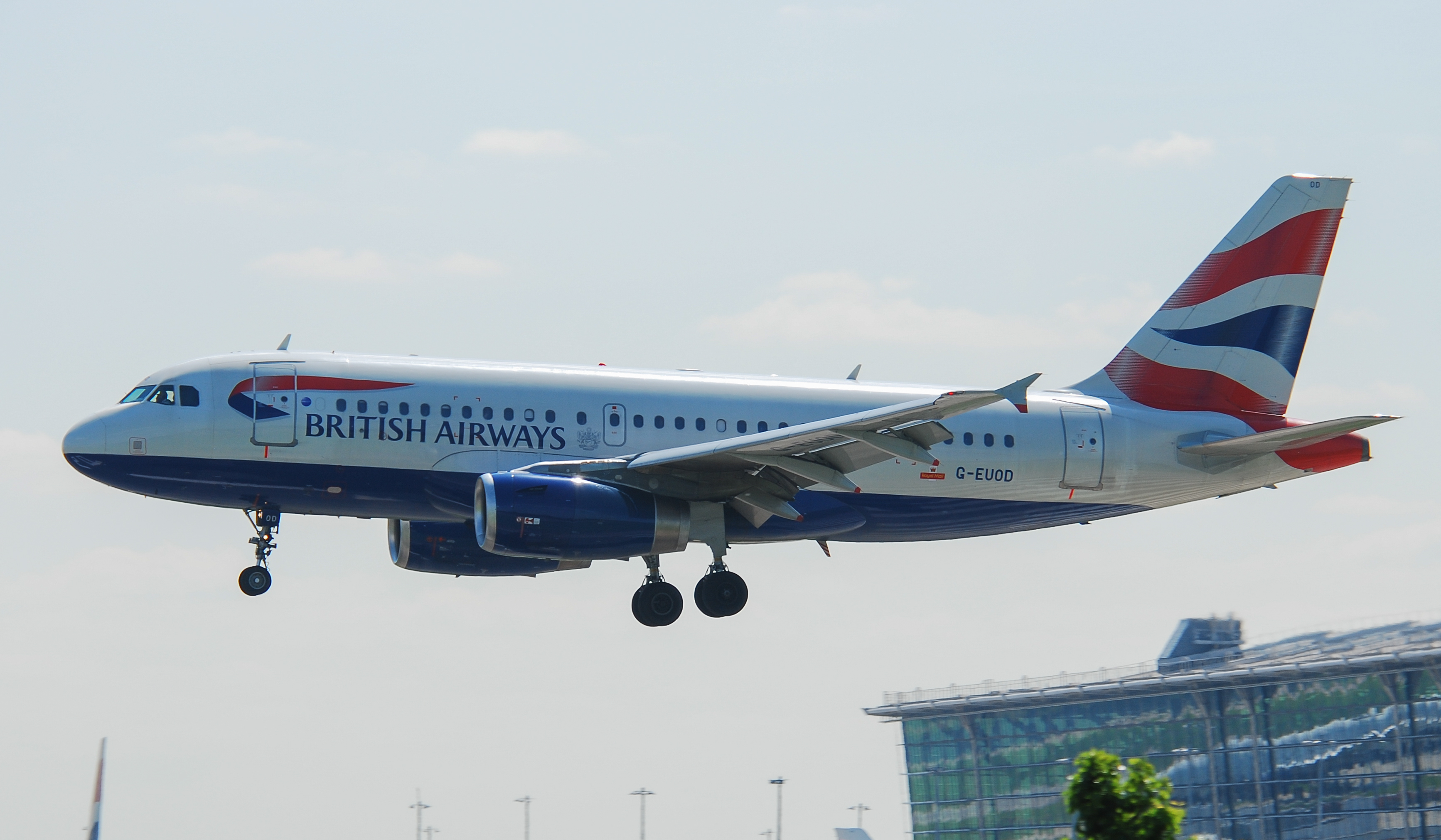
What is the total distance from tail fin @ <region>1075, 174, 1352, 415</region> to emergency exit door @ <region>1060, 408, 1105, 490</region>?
183 cm

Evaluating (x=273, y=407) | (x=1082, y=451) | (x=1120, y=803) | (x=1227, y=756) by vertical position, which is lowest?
(x=1120, y=803)

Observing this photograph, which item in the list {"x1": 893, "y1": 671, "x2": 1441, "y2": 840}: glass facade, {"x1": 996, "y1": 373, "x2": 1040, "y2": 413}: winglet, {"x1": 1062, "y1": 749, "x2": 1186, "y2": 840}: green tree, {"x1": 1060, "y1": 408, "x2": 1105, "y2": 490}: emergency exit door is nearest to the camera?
{"x1": 1062, "y1": 749, "x2": 1186, "y2": 840}: green tree

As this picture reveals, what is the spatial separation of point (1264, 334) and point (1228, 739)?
40022mm

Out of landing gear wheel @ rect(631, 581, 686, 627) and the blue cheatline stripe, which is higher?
the blue cheatline stripe

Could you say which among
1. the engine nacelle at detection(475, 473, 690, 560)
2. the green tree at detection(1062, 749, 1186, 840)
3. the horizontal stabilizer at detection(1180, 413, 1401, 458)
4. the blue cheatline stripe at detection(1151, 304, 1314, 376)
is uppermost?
the blue cheatline stripe at detection(1151, 304, 1314, 376)

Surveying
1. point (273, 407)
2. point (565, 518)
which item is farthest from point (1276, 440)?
point (273, 407)

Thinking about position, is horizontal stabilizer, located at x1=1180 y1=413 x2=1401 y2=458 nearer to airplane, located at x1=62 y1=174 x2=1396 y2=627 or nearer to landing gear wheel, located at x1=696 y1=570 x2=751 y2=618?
airplane, located at x1=62 y1=174 x2=1396 y2=627

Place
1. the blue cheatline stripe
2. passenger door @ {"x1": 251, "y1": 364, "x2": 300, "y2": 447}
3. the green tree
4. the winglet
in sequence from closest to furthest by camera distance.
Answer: the green tree → the winglet → passenger door @ {"x1": 251, "y1": 364, "x2": 300, "y2": 447} → the blue cheatline stripe

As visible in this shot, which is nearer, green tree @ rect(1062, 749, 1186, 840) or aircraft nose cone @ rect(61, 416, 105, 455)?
green tree @ rect(1062, 749, 1186, 840)

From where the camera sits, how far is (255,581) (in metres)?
33.7

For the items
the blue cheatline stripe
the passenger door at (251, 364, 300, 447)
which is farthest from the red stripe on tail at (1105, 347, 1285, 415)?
the passenger door at (251, 364, 300, 447)

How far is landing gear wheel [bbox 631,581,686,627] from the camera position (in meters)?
34.4

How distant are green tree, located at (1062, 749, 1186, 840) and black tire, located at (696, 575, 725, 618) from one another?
51.0 ft

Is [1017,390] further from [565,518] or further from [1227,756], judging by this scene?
[1227,756]
